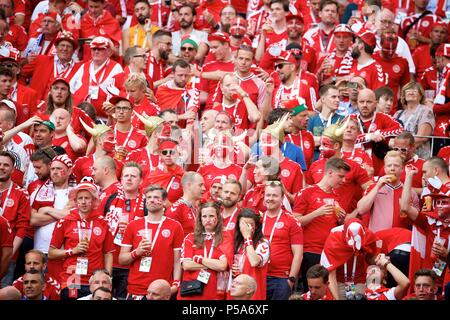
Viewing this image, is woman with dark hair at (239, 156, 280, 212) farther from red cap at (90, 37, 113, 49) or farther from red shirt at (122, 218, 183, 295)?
red cap at (90, 37, 113, 49)

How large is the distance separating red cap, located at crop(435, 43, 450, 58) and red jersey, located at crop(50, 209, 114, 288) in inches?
220

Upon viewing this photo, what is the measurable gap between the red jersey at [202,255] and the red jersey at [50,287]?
47.9 inches

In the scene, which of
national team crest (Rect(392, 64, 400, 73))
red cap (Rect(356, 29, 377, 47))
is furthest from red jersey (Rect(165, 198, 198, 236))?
national team crest (Rect(392, 64, 400, 73))

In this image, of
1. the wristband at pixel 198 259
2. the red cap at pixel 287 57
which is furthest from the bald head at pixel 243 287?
the red cap at pixel 287 57

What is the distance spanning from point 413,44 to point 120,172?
5458 millimetres

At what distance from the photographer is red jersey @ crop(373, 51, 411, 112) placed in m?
17.3

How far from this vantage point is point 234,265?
12.9 meters

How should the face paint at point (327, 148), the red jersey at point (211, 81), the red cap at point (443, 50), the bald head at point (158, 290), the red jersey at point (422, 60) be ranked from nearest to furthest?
the bald head at point (158, 290)
the face paint at point (327, 148)
the red jersey at point (211, 81)
the red cap at point (443, 50)
the red jersey at point (422, 60)

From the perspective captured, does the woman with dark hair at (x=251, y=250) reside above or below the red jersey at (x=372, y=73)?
below

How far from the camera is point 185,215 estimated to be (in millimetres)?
14016

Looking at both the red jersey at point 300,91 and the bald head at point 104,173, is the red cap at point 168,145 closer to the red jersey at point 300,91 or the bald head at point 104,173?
the bald head at point 104,173

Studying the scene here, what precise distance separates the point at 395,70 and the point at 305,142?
8.22 feet

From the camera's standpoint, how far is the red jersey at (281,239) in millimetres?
13445

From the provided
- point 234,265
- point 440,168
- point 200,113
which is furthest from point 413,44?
point 234,265
